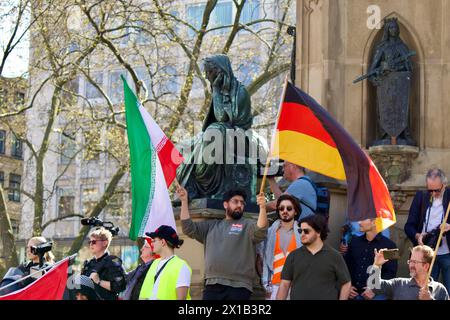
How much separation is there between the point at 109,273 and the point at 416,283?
318 cm

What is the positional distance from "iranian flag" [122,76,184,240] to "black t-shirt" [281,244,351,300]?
230cm

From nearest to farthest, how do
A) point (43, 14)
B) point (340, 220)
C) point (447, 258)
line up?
point (447, 258) < point (340, 220) < point (43, 14)

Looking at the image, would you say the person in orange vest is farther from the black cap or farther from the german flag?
the black cap

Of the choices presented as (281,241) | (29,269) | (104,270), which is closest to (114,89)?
(29,269)

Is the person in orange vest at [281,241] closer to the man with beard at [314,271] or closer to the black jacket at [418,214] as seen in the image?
the man with beard at [314,271]

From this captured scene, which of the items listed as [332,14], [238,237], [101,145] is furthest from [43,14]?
[238,237]

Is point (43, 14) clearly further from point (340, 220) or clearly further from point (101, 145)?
point (340, 220)

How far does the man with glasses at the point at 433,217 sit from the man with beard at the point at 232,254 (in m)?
1.76

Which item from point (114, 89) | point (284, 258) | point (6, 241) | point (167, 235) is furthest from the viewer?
point (114, 89)

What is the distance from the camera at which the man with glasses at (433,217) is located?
14.2 meters

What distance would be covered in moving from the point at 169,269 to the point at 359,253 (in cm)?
224

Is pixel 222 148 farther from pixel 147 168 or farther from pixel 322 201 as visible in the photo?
pixel 322 201

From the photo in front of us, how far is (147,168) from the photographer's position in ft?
48.3

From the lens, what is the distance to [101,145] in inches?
1283
